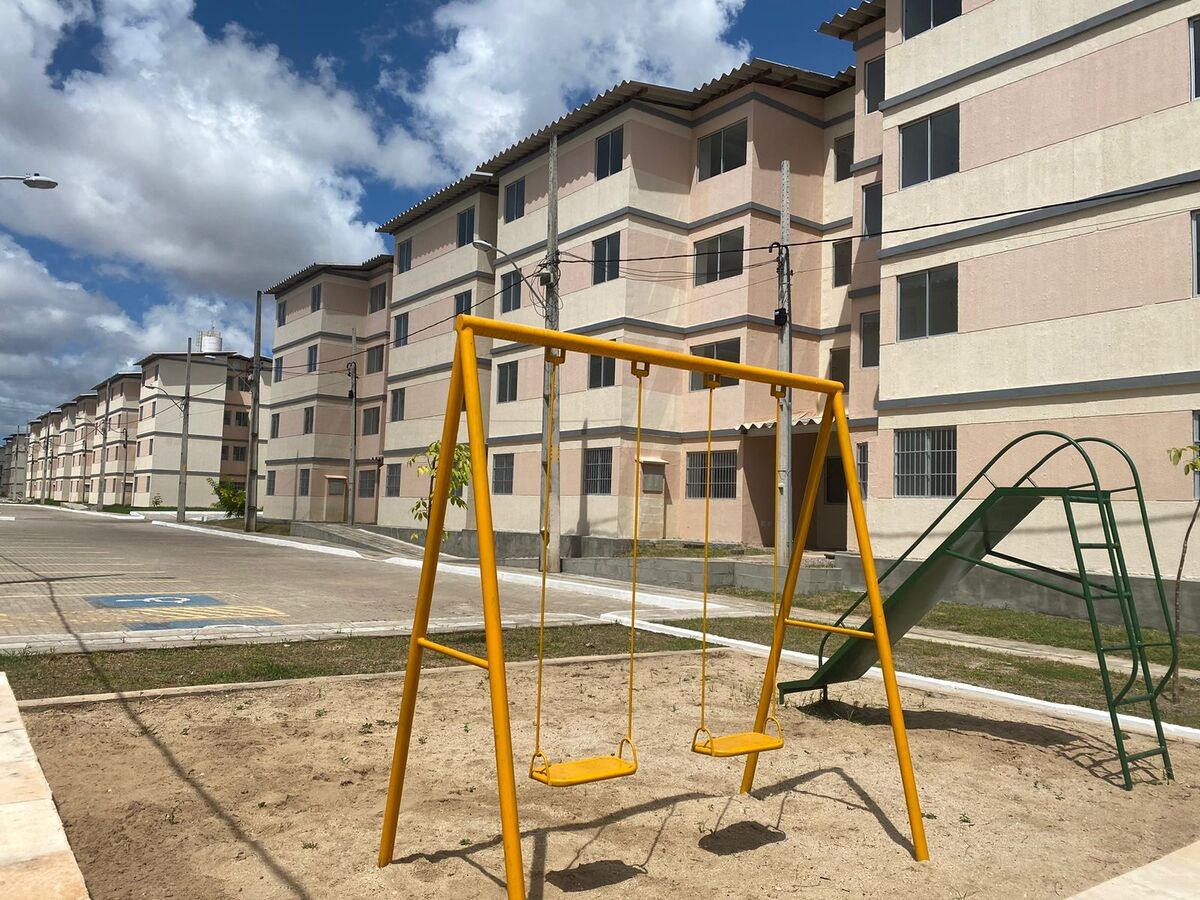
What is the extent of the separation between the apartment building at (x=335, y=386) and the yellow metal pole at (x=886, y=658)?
130 ft

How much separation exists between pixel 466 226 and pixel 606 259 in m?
9.57

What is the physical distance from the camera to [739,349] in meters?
26.9

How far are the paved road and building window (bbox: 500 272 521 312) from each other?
10498 millimetres

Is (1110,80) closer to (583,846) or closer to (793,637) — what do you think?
(793,637)

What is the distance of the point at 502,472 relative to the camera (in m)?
32.8

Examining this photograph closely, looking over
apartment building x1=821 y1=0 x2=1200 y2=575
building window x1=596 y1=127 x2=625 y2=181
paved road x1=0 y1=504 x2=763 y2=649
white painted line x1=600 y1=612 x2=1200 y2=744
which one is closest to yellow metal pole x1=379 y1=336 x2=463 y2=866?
white painted line x1=600 y1=612 x2=1200 y2=744

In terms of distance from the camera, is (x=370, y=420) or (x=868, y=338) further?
(x=370, y=420)

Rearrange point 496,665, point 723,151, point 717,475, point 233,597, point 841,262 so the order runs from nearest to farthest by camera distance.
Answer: point 496,665 → point 233,597 → point 841,262 → point 717,475 → point 723,151

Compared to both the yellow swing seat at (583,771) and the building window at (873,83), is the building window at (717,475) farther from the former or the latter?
the yellow swing seat at (583,771)

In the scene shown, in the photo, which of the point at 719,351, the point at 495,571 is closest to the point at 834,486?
the point at 719,351

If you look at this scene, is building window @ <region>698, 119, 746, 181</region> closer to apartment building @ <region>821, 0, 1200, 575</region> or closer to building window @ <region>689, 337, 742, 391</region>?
building window @ <region>689, 337, 742, 391</region>

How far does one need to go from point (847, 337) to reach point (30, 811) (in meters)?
24.6

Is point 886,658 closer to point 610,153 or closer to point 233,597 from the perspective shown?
point 233,597

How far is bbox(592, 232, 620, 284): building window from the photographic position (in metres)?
28.6
